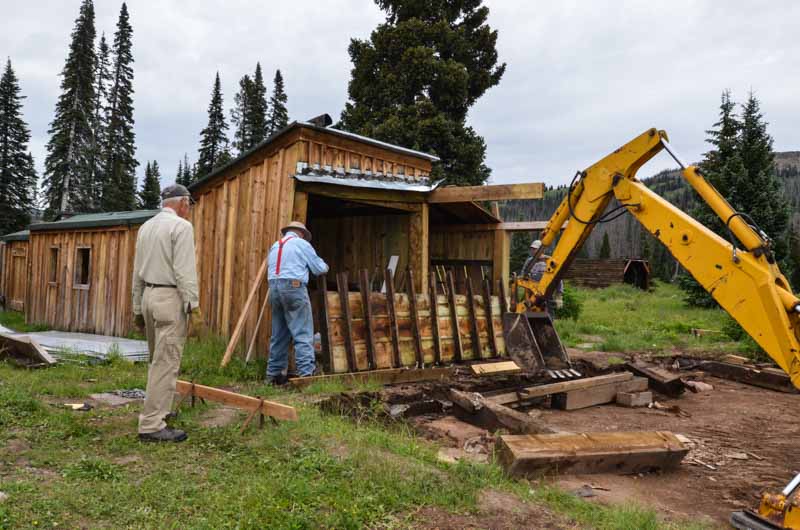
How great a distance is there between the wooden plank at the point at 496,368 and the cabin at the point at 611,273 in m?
29.4

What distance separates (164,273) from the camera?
16.6ft

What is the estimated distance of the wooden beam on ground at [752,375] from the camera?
9273 millimetres

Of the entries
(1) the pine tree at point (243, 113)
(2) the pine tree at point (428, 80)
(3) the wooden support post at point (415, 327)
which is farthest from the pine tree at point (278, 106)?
(3) the wooden support post at point (415, 327)

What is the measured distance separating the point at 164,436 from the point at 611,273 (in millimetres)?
36294

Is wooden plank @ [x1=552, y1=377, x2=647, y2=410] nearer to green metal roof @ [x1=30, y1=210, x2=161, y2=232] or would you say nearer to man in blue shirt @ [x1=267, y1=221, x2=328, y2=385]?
man in blue shirt @ [x1=267, y1=221, x2=328, y2=385]

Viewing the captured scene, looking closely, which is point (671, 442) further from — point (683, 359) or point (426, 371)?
point (683, 359)

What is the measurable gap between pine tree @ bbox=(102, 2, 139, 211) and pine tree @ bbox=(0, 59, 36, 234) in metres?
5.05

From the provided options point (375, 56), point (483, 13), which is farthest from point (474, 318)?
point (483, 13)

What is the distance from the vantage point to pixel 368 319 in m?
8.28

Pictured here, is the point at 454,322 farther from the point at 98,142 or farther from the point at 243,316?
the point at 98,142

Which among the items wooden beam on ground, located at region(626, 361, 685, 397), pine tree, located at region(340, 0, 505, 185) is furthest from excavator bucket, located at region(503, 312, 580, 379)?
pine tree, located at region(340, 0, 505, 185)

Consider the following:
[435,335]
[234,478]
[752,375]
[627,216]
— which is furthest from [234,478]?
[627,216]

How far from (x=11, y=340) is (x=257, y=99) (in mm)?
43390

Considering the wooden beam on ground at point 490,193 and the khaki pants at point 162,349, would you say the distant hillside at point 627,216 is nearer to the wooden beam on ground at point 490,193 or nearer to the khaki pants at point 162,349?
the wooden beam on ground at point 490,193
